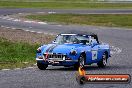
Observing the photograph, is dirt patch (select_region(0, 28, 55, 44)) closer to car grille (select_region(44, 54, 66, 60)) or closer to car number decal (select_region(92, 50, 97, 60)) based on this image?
car number decal (select_region(92, 50, 97, 60))

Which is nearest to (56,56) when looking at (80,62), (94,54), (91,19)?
(80,62)

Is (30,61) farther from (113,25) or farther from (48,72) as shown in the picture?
(113,25)

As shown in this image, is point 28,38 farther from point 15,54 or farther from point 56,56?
point 56,56

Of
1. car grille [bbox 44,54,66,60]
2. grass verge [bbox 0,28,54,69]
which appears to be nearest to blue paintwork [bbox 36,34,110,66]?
car grille [bbox 44,54,66,60]

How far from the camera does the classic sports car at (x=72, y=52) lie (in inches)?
785

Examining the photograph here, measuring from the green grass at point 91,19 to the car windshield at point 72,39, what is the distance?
3195 cm

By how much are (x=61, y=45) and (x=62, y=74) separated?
227 centimetres

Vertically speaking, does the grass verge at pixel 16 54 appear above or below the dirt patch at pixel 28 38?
above

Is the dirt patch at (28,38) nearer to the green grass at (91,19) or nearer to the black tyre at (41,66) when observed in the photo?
the black tyre at (41,66)

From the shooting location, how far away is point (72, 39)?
2136 cm

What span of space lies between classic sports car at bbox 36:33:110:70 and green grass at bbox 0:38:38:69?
143 centimetres

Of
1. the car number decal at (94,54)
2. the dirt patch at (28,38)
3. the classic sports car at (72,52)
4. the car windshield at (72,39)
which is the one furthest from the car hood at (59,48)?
the dirt patch at (28,38)

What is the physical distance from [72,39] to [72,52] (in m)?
1.43

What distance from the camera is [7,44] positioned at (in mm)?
30891
